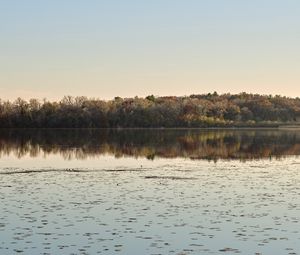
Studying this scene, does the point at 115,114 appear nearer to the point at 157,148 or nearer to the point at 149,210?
the point at 157,148

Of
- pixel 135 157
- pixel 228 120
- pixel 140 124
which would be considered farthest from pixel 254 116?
pixel 135 157

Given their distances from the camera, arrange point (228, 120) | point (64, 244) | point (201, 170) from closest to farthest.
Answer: point (64, 244)
point (201, 170)
point (228, 120)

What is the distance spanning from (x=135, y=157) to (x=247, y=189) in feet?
65.6

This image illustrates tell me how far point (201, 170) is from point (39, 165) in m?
10.3

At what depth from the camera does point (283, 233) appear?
1546 cm

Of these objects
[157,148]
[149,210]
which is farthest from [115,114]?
[149,210]

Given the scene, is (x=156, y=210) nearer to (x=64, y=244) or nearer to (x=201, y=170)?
(x=64, y=244)

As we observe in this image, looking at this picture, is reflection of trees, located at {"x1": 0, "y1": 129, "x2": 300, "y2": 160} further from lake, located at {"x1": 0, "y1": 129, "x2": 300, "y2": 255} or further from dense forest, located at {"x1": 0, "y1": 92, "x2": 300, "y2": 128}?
dense forest, located at {"x1": 0, "y1": 92, "x2": 300, "y2": 128}

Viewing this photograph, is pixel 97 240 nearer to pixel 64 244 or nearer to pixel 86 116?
pixel 64 244

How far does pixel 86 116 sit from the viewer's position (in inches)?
5782

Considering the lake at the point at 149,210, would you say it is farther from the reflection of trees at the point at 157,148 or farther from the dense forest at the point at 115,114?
the dense forest at the point at 115,114

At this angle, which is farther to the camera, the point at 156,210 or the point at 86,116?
the point at 86,116

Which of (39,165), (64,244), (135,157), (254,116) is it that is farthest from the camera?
(254,116)

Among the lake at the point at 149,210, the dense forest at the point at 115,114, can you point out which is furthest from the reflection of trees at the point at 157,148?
the dense forest at the point at 115,114
